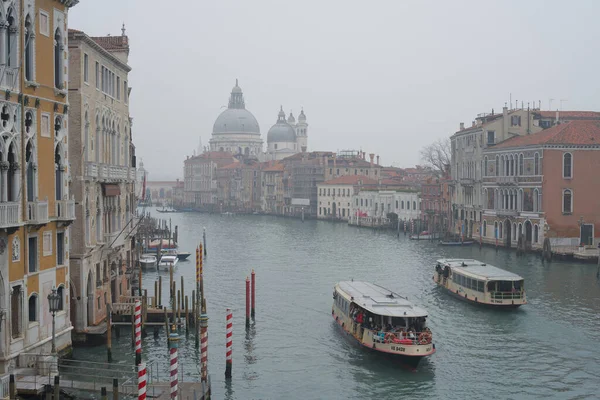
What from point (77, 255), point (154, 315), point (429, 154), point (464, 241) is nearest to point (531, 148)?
point (464, 241)

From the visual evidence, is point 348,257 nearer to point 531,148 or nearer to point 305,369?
point 531,148

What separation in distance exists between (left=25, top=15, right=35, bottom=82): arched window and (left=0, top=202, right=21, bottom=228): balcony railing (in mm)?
2048

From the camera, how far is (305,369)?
16234 millimetres

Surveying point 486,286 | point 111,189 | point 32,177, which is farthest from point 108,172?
point 486,286

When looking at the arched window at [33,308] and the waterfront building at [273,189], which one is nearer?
the arched window at [33,308]

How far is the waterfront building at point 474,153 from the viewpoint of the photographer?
41844 millimetres

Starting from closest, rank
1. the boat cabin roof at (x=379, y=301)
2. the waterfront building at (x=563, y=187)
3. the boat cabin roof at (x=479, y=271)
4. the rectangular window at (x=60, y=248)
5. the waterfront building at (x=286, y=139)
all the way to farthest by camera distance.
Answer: the rectangular window at (x=60, y=248) → the boat cabin roof at (x=379, y=301) → the boat cabin roof at (x=479, y=271) → the waterfront building at (x=563, y=187) → the waterfront building at (x=286, y=139)

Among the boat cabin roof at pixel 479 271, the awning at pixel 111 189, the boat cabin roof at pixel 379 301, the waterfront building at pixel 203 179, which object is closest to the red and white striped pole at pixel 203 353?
the boat cabin roof at pixel 379 301

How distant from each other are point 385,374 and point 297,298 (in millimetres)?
8999

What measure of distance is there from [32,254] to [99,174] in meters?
4.45

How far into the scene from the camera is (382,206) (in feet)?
203

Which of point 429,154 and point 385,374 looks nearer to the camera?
point 385,374

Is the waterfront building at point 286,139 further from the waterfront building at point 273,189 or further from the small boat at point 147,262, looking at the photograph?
the small boat at point 147,262

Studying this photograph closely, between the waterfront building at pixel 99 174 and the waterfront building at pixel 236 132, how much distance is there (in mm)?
98729
